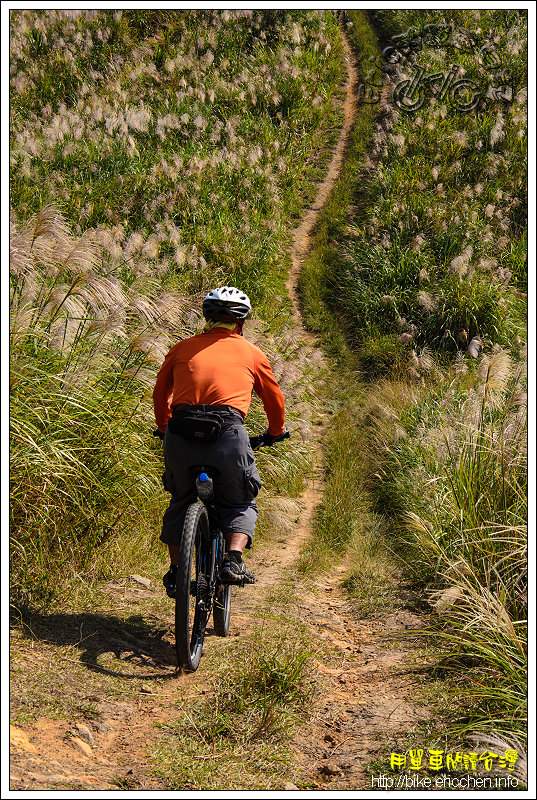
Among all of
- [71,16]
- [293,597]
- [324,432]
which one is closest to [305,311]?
[324,432]

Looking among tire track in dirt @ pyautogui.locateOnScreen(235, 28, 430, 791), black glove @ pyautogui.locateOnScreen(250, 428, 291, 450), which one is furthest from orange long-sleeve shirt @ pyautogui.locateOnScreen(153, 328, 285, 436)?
tire track in dirt @ pyautogui.locateOnScreen(235, 28, 430, 791)

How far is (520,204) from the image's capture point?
576 inches

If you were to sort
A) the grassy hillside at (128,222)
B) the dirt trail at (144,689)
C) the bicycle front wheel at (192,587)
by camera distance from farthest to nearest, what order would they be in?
the grassy hillside at (128,222) < the bicycle front wheel at (192,587) < the dirt trail at (144,689)

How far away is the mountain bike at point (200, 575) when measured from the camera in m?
3.87

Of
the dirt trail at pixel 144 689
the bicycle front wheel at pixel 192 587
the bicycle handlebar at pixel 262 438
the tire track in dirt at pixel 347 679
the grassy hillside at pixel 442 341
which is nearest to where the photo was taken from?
the dirt trail at pixel 144 689

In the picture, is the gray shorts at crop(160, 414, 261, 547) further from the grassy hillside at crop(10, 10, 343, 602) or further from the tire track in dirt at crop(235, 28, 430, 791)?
the tire track in dirt at crop(235, 28, 430, 791)

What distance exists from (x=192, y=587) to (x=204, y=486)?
640 millimetres

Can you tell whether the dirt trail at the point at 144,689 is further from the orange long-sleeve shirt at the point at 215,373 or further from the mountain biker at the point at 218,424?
the orange long-sleeve shirt at the point at 215,373

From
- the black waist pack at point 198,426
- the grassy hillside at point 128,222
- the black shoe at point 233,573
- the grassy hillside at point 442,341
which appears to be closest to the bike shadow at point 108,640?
the grassy hillside at point 128,222

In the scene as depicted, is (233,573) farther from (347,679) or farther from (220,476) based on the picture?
(347,679)

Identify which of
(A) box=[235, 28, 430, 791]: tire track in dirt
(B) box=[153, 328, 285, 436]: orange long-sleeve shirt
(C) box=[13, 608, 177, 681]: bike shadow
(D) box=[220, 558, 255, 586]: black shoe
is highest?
(B) box=[153, 328, 285, 436]: orange long-sleeve shirt

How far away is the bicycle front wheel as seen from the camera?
3.86 metres

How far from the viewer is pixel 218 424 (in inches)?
164

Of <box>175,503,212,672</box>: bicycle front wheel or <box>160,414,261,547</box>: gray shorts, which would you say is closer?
<box>175,503,212,672</box>: bicycle front wheel
